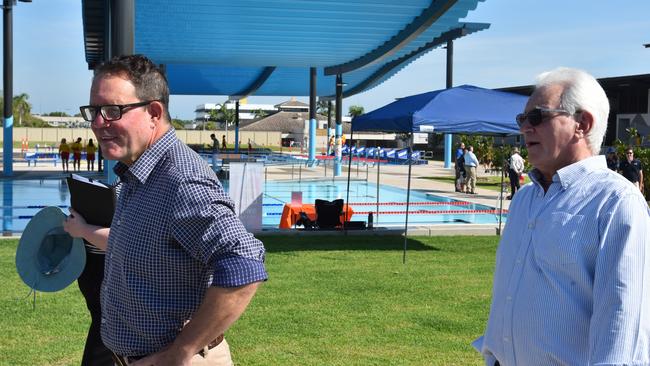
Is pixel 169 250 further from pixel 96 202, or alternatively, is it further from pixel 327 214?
pixel 327 214

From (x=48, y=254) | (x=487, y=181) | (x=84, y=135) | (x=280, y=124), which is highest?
(x=48, y=254)

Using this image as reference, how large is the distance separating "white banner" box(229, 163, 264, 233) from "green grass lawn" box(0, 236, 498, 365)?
2.24 metres

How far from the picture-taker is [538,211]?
267 cm

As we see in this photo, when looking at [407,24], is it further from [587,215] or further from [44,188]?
[587,215]

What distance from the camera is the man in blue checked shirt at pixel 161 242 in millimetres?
2400

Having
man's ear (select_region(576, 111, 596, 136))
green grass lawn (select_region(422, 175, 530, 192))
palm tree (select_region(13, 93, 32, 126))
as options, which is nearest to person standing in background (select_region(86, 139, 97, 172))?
green grass lawn (select_region(422, 175, 530, 192))

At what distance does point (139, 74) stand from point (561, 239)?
1501mm

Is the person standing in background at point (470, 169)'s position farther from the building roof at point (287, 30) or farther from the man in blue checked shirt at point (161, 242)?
the man in blue checked shirt at point (161, 242)

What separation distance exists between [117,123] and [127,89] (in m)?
0.12

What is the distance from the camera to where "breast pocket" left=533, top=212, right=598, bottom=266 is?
247 cm

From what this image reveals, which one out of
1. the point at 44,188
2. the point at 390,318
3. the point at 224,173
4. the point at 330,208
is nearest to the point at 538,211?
the point at 390,318

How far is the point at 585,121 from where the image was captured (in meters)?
2.68

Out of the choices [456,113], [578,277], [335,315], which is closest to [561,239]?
[578,277]

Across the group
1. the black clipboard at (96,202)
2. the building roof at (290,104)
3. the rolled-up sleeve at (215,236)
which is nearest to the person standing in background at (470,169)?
the black clipboard at (96,202)
